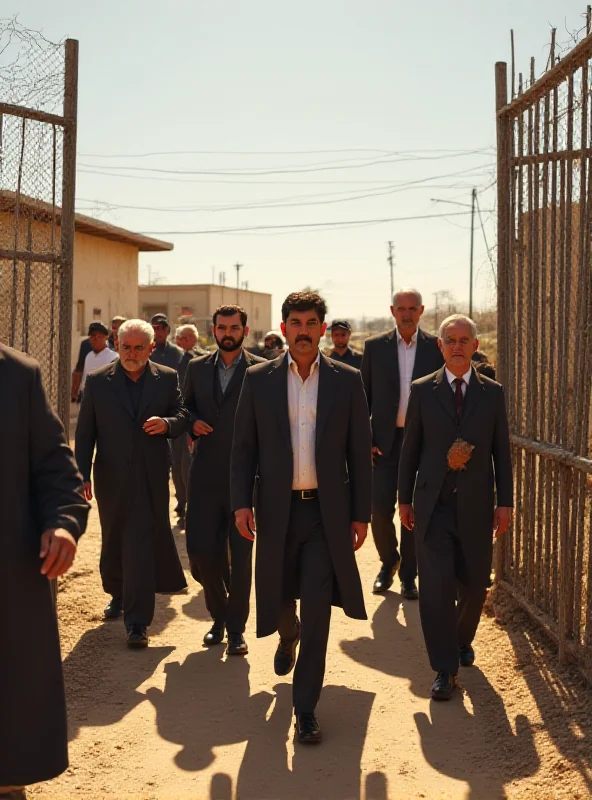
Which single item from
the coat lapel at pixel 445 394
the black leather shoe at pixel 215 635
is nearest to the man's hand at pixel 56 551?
the coat lapel at pixel 445 394

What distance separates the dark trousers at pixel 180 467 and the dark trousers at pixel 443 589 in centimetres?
546

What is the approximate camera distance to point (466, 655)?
6570mm

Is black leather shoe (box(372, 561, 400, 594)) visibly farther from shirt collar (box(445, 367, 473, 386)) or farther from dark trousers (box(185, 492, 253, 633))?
shirt collar (box(445, 367, 473, 386))

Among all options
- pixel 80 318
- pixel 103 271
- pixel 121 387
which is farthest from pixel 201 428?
pixel 103 271

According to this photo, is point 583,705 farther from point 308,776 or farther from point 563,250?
point 563,250

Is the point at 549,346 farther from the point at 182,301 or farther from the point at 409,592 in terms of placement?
the point at 182,301

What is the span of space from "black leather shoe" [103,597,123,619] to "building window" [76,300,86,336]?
2087 cm

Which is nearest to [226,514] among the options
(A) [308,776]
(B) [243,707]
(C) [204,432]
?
(C) [204,432]

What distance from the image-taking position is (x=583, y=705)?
5.71 metres

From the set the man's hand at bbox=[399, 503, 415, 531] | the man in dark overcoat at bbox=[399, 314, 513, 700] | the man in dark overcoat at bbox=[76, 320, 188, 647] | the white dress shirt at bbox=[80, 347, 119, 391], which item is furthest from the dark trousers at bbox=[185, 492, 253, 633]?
the white dress shirt at bbox=[80, 347, 119, 391]

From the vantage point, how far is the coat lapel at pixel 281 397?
5691mm

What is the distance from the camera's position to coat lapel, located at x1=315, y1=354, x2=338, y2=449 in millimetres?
5660

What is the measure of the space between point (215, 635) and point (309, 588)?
6.01 ft

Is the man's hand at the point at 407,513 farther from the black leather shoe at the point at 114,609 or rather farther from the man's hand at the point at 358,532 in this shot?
the black leather shoe at the point at 114,609
